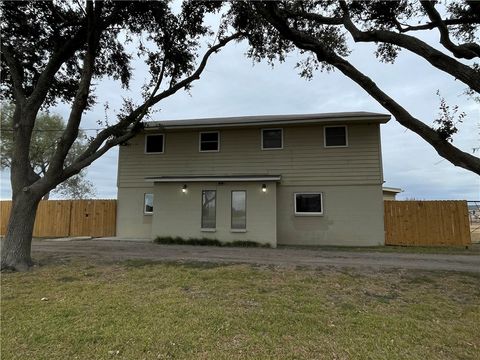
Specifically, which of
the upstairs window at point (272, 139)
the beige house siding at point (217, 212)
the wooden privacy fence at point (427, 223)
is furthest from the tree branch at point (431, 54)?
the wooden privacy fence at point (427, 223)

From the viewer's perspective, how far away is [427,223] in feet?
44.1

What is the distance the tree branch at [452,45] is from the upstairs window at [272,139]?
832cm

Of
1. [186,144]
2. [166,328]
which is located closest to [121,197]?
[186,144]

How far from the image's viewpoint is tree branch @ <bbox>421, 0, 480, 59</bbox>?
6.32 metres

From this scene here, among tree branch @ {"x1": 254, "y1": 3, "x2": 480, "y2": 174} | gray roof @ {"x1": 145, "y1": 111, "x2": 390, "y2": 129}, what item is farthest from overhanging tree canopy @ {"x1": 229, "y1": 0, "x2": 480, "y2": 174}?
gray roof @ {"x1": 145, "y1": 111, "x2": 390, "y2": 129}

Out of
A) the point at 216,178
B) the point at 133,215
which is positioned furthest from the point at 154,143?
the point at 216,178

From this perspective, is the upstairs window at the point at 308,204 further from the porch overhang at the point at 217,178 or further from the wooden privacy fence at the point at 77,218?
the wooden privacy fence at the point at 77,218

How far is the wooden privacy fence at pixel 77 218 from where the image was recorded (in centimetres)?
1616

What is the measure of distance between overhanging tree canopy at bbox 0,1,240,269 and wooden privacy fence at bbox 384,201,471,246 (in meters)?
9.54

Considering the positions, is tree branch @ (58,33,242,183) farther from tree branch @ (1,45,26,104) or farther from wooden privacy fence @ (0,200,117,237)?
wooden privacy fence @ (0,200,117,237)

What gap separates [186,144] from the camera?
50.9 feet

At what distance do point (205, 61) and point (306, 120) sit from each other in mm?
5380

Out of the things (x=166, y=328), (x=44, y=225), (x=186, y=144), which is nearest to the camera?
(x=166, y=328)

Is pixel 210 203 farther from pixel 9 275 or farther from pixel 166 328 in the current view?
pixel 166 328
